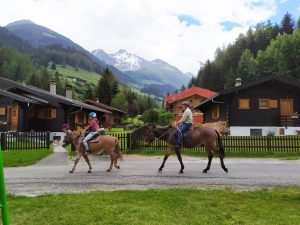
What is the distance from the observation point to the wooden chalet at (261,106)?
37906 mm

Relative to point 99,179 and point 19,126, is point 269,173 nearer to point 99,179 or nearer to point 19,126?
point 99,179

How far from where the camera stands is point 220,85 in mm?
107750

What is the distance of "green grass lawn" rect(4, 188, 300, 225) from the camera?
667cm

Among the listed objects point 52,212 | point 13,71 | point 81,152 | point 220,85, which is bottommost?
point 52,212

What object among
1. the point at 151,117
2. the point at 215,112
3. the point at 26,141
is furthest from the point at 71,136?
the point at 151,117

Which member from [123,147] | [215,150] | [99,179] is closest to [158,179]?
[99,179]

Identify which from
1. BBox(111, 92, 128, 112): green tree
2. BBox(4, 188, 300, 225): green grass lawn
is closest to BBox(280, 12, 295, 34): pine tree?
BBox(111, 92, 128, 112): green tree

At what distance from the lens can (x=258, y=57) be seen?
92.8 m

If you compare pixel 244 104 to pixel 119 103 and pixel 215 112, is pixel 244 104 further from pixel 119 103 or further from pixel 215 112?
pixel 119 103

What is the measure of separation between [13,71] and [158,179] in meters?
150

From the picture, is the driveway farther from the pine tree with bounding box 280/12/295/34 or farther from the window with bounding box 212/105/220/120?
the pine tree with bounding box 280/12/295/34

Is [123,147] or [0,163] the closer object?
[0,163]

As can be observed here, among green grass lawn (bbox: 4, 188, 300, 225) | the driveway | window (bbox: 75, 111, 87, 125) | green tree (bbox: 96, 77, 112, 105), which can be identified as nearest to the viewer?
green grass lawn (bbox: 4, 188, 300, 225)

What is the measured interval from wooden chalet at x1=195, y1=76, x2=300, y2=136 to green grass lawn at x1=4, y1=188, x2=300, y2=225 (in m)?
29.8
